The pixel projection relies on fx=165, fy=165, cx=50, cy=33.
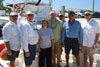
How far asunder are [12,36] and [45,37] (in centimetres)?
91

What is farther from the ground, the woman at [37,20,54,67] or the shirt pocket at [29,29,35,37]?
the shirt pocket at [29,29,35,37]

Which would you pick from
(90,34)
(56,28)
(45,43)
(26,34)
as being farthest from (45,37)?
(90,34)

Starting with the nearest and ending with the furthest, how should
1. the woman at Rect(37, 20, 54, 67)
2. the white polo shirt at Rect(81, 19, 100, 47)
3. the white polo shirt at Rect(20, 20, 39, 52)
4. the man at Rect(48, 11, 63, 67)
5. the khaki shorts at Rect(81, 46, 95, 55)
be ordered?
the white polo shirt at Rect(20, 20, 39, 52), the woman at Rect(37, 20, 54, 67), the white polo shirt at Rect(81, 19, 100, 47), the khaki shorts at Rect(81, 46, 95, 55), the man at Rect(48, 11, 63, 67)

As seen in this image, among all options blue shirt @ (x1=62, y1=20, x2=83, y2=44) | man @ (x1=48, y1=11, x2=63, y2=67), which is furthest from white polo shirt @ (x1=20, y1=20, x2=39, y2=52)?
blue shirt @ (x1=62, y1=20, x2=83, y2=44)

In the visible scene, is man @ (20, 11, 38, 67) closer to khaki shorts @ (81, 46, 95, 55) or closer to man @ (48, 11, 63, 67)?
man @ (48, 11, 63, 67)

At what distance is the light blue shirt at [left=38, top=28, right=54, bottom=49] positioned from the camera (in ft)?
14.3

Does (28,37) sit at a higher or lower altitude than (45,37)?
higher

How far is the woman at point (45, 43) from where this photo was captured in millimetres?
4348

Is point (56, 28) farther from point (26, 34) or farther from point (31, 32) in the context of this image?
point (26, 34)

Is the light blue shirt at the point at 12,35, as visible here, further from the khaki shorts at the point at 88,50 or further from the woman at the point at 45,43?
the khaki shorts at the point at 88,50

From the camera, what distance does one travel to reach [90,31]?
4.50 m

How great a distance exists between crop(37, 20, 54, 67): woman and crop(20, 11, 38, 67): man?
37cm

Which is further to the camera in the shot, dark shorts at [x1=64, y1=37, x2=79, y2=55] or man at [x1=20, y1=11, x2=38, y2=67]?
dark shorts at [x1=64, y1=37, x2=79, y2=55]

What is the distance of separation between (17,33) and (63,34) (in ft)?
4.51
